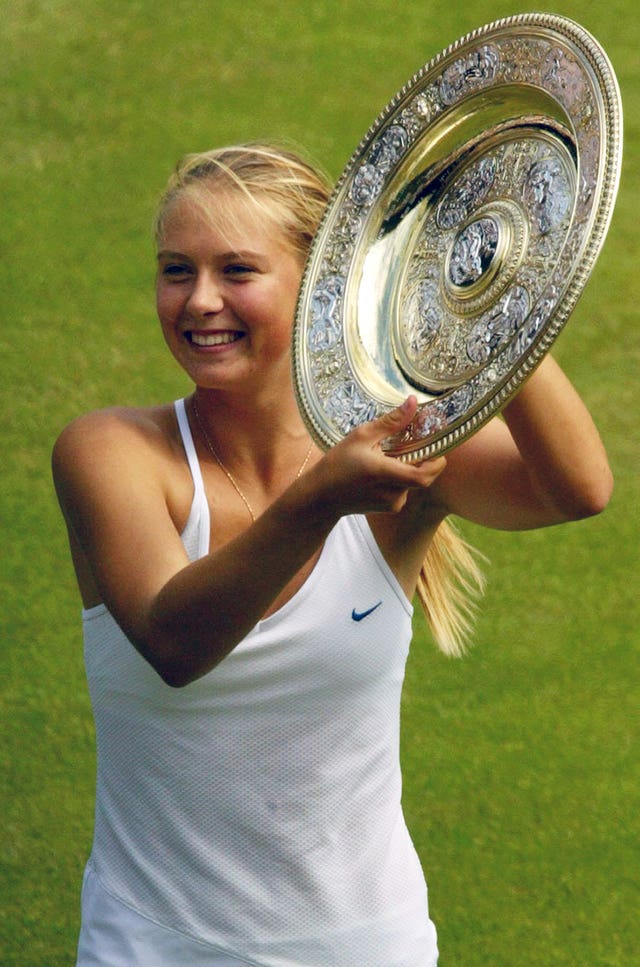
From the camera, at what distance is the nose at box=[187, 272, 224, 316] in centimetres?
228

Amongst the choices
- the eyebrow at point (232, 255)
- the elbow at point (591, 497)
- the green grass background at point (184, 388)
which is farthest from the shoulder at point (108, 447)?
the green grass background at point (184, 388)

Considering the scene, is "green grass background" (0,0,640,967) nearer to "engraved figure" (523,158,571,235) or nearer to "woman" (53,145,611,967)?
"woman" (53,145,611,967)

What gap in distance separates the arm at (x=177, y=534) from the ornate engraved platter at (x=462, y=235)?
0.12 m

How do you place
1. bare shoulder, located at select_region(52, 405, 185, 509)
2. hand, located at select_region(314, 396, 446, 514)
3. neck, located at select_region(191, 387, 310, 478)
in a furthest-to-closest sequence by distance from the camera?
neck, located at select_region(191, 387, 310, 478), bare shoulder, located at select_region(52, 405, 185, 509), hand, located at select_region(314, 396, 446, 514)

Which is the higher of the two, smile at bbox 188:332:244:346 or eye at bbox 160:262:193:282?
eye at bbox 160:262:193:282

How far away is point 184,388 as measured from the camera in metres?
5.65

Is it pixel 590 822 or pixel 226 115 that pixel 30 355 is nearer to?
pixel 226 115

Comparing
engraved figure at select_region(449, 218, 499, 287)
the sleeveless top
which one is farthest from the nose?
engraved figure at select_region(449, 218, 499, 287)

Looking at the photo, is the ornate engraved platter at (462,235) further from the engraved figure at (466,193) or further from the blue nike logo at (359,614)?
the blue nike logo at (359,614)

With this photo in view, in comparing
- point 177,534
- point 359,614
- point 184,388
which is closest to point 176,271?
point 177,534

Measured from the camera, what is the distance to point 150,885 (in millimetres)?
2377

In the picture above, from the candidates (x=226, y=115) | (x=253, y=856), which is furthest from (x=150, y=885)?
(x=226, y=115)

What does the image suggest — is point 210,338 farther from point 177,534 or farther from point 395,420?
point 395,420

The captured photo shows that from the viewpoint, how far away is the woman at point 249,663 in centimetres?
231
